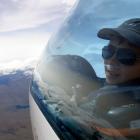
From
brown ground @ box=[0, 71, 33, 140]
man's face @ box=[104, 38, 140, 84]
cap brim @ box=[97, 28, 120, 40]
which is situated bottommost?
brown ground @ box=[0, 71, 33, 140]

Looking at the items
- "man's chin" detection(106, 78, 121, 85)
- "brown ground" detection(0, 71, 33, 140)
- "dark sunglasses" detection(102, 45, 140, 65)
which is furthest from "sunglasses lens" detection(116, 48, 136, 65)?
"brown ground" detection(0, 71, 33, 140)

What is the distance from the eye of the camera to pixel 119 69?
2270 millimetres

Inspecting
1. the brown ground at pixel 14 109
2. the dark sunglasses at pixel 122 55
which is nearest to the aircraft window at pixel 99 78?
the dark sunglasses at pixel 122 55

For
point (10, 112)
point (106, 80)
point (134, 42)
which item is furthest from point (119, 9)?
point (10, 112)

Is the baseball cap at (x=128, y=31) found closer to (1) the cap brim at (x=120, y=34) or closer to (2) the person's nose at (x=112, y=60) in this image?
(1) the cap brim at (x=120, y=34)

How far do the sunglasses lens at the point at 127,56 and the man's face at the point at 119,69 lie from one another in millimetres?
17

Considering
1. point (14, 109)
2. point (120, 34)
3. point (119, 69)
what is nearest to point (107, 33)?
point (120, 34)

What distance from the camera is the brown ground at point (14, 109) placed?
49372 mm

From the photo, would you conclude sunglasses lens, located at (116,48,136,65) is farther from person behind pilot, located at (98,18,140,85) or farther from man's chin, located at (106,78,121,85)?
man's chin, located at (106,78,121,85)

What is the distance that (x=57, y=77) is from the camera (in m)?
2.49

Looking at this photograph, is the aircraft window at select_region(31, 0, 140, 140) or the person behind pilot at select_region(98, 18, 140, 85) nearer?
the aircraft window at select_region(31, 0, 140, 140)

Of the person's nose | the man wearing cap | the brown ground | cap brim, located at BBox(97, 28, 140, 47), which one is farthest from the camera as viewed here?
the brown ground

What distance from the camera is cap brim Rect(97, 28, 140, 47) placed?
2.12 m

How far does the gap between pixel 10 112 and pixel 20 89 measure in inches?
567
